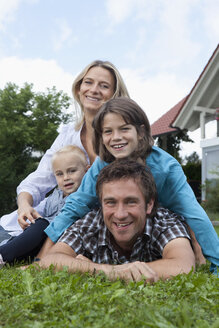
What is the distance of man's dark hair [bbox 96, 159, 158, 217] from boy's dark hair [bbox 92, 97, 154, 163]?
0.99 feet

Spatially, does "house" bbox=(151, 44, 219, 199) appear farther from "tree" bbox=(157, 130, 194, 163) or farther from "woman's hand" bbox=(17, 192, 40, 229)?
"woman's hand" bbox=(17, 192, 40, 229)

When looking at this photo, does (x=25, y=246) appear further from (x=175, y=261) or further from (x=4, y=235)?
(x=175, y=261)

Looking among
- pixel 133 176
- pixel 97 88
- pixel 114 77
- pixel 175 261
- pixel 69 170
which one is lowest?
pixel 175 261

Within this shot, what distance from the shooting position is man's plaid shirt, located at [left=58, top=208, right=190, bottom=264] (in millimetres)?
3197

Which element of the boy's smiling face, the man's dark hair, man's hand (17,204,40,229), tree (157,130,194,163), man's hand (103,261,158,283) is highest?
tree (157,130,194,163)

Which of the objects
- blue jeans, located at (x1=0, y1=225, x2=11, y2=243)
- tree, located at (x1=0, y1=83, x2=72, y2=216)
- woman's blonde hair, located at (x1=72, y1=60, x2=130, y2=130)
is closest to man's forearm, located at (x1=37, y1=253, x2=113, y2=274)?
blue jeans, located at (x1=0, y1=225, x2=11, y2=243)

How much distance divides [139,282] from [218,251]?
114 centimetres

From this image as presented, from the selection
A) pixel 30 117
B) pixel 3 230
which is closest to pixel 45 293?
pixel 3 230

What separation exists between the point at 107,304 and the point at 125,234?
1119mm

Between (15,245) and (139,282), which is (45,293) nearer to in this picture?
(139,282)

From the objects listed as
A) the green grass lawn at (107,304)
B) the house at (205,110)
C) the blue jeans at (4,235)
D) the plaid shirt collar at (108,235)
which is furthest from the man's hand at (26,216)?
the house at (205,110)

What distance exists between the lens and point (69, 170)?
4.36 m

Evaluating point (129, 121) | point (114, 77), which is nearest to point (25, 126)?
point (114, 77)

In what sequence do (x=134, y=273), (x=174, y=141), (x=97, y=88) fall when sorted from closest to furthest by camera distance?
(x=134, y=273), (x=97, y=88), (x=174, y=141)
